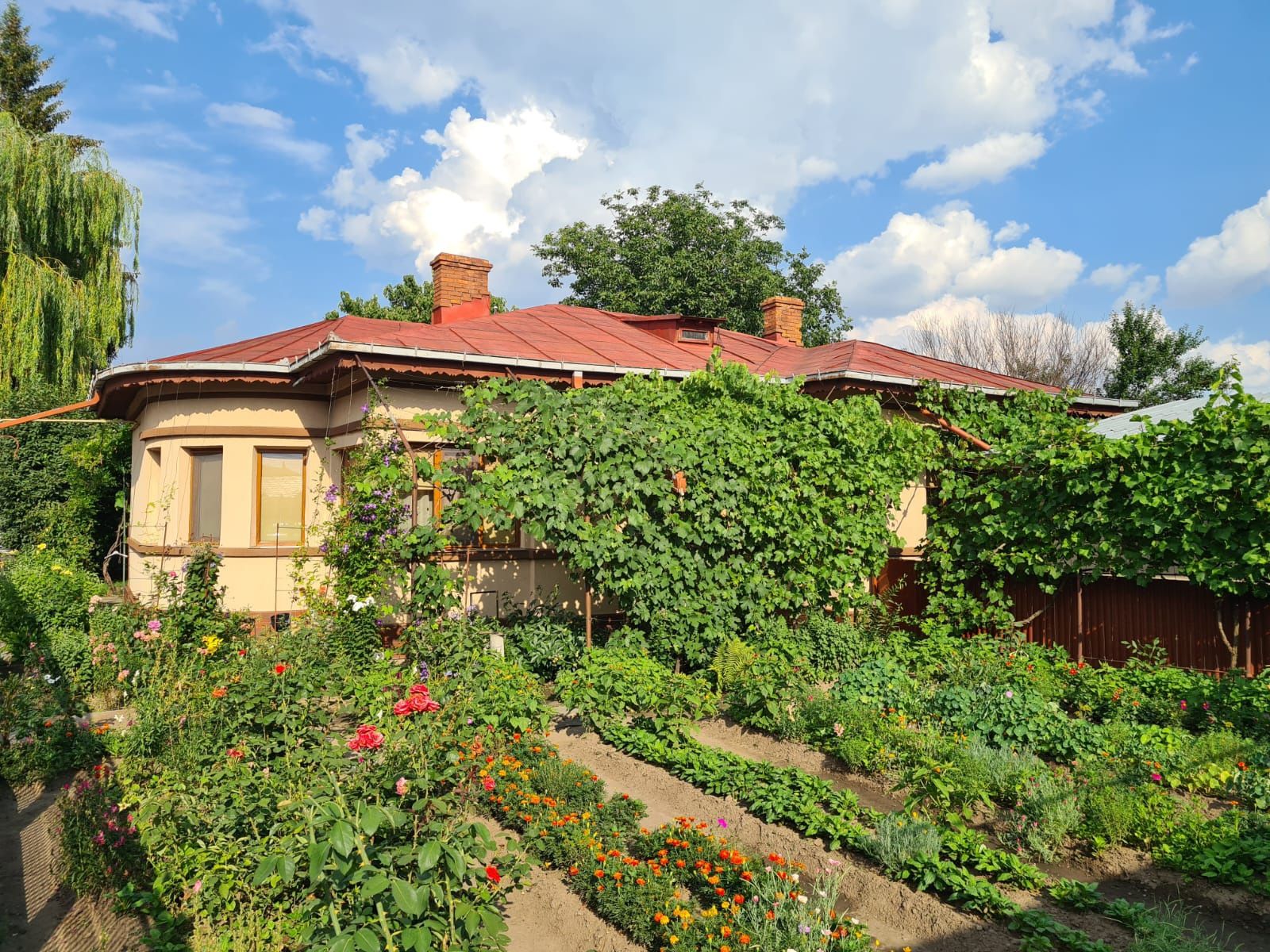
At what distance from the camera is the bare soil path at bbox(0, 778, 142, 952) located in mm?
4488

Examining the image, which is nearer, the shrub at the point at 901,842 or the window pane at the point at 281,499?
the shrub at the point at 901,842

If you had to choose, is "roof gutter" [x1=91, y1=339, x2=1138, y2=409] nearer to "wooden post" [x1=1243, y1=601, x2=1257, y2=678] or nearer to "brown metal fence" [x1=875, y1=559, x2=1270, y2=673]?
"brown metal fence" [x1=875, y1=559, x2=1270, y2=673]

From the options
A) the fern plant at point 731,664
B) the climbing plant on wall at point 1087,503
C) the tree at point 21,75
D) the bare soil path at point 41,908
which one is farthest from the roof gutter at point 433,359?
the tree at point 21,75

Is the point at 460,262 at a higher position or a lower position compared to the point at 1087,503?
higher

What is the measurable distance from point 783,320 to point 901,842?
15.4 meters

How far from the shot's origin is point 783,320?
1920 cm

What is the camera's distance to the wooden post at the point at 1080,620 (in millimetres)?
9500

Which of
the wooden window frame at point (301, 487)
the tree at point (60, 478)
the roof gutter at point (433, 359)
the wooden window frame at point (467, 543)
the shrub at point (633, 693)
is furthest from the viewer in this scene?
the tree at point (60, 478)

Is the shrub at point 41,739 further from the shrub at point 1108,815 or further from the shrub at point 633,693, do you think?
the shrub at point 1108,815

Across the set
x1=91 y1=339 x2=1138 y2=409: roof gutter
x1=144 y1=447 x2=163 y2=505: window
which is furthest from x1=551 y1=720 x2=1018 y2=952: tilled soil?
x1=144 y1=447 x2=163 y2=505: window

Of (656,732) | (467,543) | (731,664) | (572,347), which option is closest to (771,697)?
(731,664)

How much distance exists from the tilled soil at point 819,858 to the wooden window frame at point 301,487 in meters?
6.12

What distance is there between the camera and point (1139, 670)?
8195mm

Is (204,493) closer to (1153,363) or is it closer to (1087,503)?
(1087,503)
